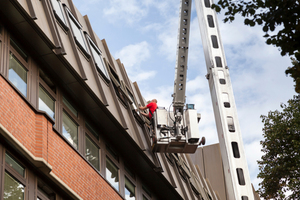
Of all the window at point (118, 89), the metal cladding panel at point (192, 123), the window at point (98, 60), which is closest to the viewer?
the window at point (98, 60)

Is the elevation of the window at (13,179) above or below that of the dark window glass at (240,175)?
below

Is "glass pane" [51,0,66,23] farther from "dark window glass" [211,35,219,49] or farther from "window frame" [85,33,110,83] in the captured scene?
"dark window glass" [211,35,219,49]

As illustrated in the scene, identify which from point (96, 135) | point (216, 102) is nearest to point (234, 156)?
point (216, 102)

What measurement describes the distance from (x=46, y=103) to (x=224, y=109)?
1166 centimetres

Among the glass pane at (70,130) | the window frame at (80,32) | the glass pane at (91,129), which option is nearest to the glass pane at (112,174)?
the glass pane at (91,129)

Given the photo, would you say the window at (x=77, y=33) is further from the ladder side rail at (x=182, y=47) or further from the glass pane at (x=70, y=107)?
the ladder side rail at (x=182, y=47)

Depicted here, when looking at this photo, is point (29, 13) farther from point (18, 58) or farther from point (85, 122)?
point (85, 122)

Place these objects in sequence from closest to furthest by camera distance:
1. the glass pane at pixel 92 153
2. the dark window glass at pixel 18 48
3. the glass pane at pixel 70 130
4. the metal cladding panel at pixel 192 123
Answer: the dark window glass at pixel 18 48
the glass pane at pixel 70 130
the glass pane at pixel 92 153
the metal cladding panel at pixel 192 123

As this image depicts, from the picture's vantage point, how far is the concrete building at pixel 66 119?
12062 millimetres

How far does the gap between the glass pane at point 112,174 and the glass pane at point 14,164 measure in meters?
5.37

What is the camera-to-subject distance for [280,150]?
28375mm

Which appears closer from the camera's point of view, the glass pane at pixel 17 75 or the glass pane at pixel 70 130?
the glass pane at pixel 17 75

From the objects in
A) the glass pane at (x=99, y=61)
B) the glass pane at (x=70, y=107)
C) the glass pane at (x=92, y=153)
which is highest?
the glass pane at (x=99, y=61)

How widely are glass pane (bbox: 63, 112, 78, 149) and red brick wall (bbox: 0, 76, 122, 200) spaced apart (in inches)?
31.9
